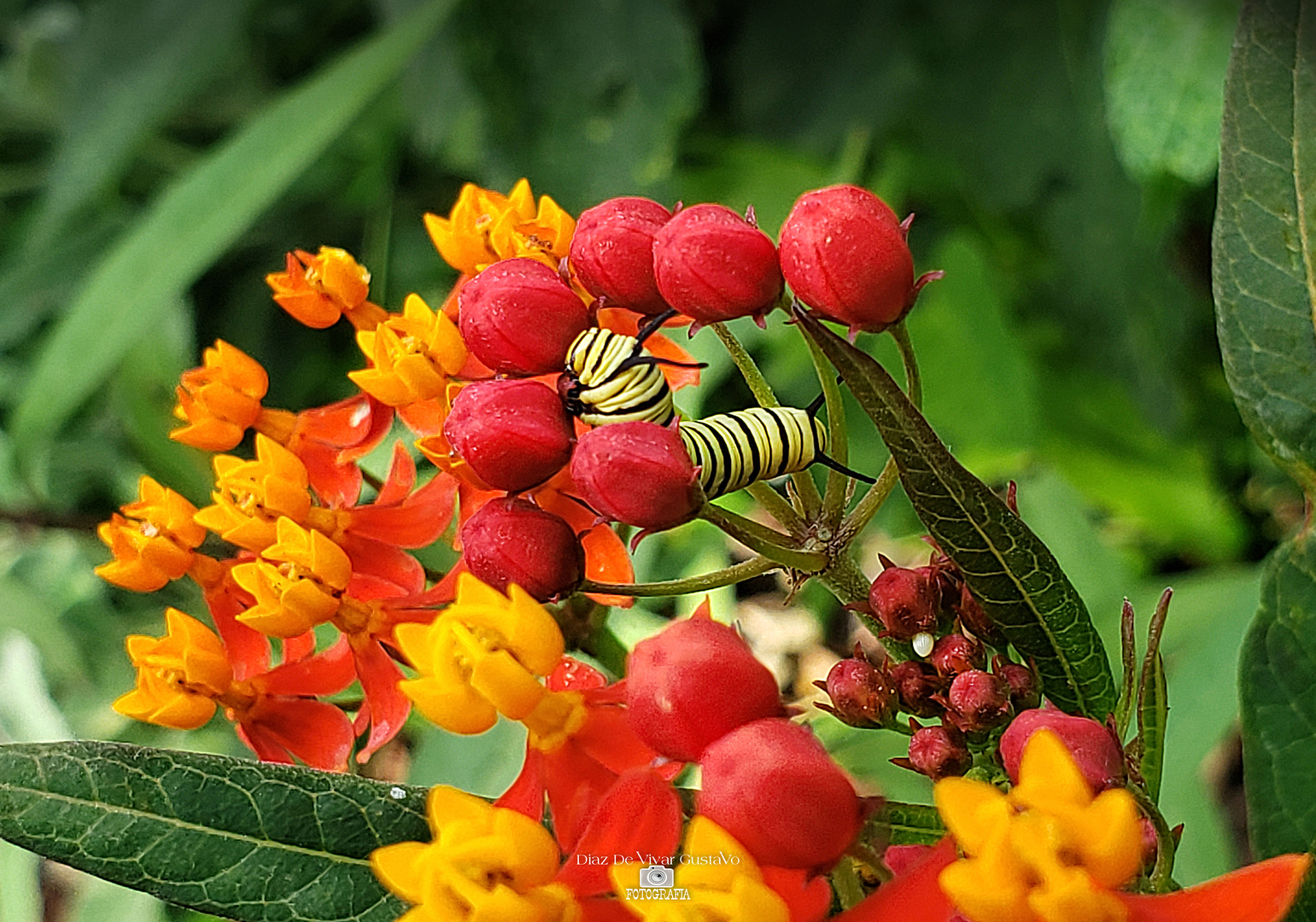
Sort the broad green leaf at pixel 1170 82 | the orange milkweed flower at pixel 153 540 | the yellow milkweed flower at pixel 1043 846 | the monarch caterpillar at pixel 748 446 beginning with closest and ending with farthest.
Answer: the yellow milkweed flower at pixel 1043 846
the monarch caterpillar at pixel 748 446
the orange milkweed flower at pixel 153 540
the broad green leaf at pixel 1170 82

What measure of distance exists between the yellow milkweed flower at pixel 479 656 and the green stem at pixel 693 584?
0.31ft

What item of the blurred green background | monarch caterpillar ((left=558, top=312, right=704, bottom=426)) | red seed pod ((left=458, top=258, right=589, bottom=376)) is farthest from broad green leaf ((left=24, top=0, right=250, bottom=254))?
monarch caterpillar ((left=558, top=312, right=704, bottom=426))

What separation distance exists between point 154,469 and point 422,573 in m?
1.37

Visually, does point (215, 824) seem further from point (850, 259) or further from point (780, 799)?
point (850, 259)

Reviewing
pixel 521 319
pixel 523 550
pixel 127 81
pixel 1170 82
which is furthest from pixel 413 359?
pixel 127 81

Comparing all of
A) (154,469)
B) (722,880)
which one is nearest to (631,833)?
(722,880)

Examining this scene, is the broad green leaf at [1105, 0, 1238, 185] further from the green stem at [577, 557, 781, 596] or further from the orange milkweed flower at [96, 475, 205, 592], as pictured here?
the orange milkweed flower at [96, 475, 205, 592]

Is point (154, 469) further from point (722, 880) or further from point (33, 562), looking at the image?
point (722, 880)

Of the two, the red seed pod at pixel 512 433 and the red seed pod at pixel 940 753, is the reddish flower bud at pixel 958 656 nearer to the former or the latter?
the red seed pod at pixel 940 753

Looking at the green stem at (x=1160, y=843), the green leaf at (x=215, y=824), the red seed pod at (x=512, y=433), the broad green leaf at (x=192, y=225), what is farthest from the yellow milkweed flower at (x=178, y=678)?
the broad green leaf at (x=192, y=225)

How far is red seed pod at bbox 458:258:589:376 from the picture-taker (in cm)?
96

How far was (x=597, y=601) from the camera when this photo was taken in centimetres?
103

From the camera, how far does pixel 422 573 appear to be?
1080 millimetres

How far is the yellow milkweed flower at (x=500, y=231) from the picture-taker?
1109mm
